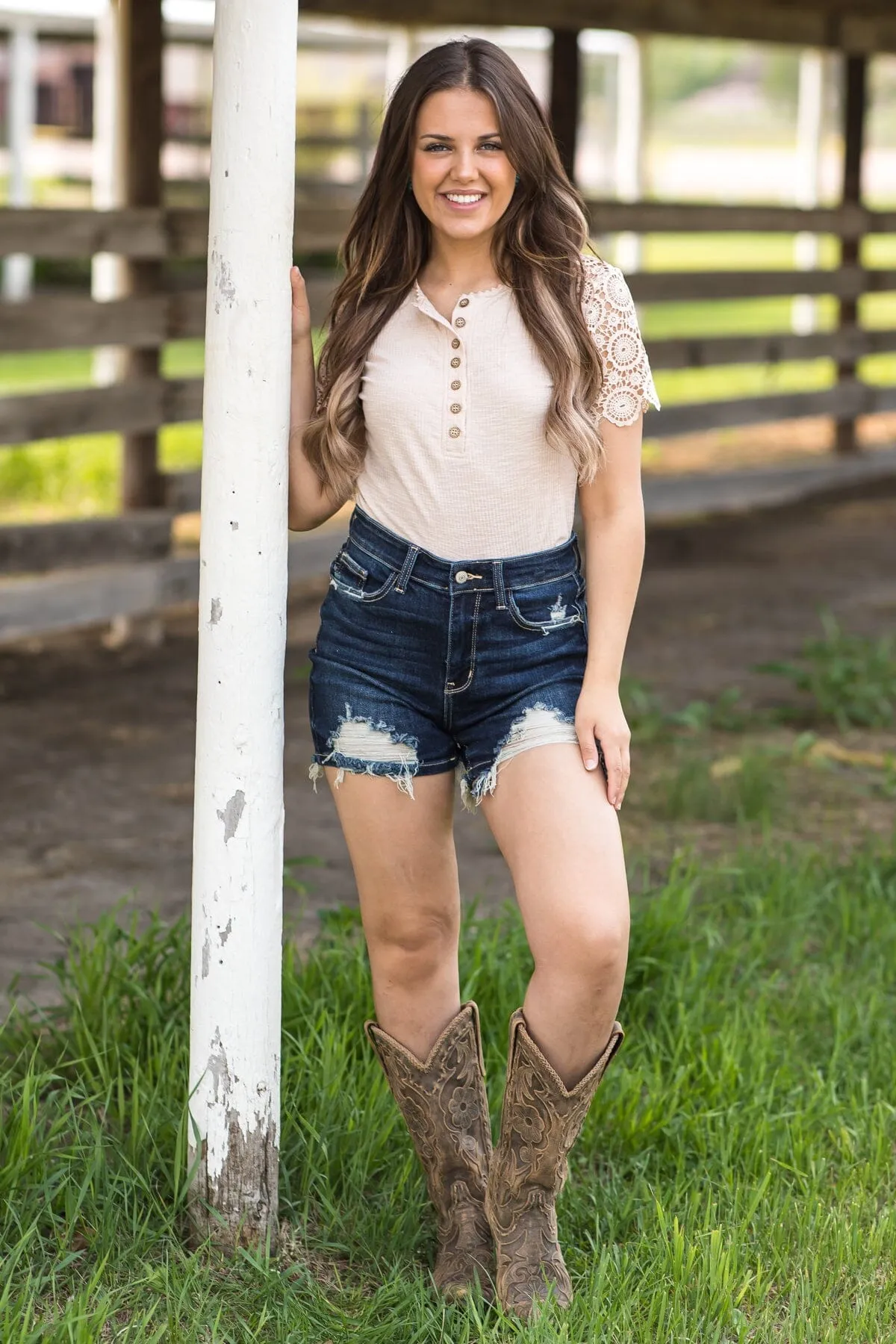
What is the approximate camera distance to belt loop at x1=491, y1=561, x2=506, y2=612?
248cm

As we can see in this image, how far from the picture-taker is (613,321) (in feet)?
8.24

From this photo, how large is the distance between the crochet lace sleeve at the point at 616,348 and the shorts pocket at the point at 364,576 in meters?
0.38

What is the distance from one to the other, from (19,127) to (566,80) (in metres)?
7.49

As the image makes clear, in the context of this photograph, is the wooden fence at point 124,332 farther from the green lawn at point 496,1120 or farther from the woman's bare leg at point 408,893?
the woman's bare leg at point 408,893

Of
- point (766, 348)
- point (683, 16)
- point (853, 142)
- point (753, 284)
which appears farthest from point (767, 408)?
point (683, 16)

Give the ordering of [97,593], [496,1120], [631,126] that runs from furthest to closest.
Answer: [631,126] → [97,593] → [496,1120]

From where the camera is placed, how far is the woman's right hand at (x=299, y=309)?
2.65 meters

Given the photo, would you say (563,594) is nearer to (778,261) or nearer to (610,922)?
(610,922)

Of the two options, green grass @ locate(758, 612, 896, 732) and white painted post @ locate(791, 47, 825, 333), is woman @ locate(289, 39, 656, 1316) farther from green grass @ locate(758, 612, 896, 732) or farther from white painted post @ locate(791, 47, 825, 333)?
white painted post @ locate(791, 47, 825, 333)

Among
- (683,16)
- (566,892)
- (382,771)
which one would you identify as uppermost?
(683,16)

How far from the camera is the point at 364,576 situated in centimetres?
255

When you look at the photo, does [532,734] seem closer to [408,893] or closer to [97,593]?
[408,893]

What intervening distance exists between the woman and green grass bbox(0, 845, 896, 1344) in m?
0.25

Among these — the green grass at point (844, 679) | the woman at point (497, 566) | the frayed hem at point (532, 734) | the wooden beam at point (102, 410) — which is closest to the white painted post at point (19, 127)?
the wooden beam at point (102, 410)
